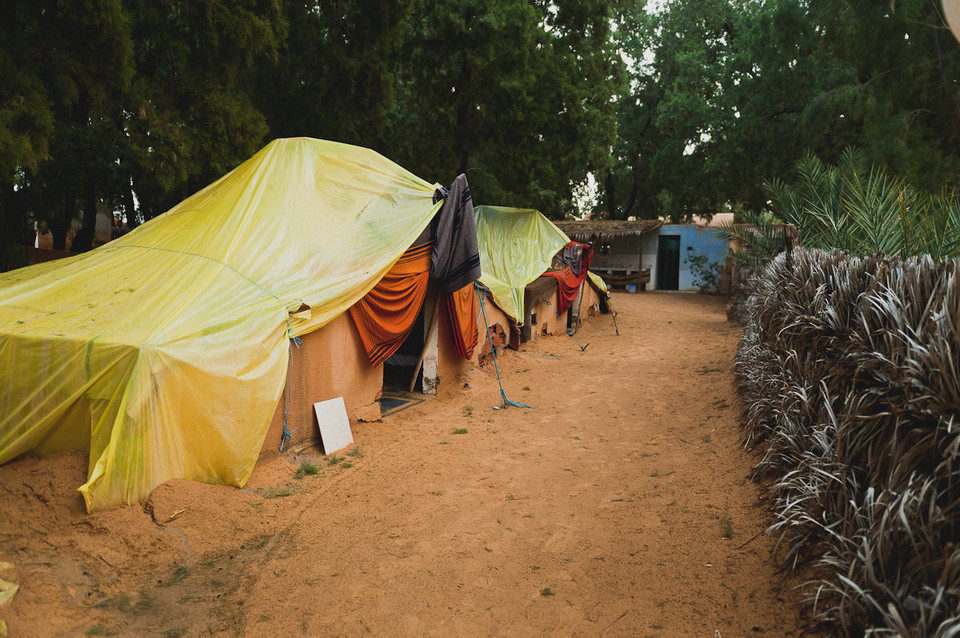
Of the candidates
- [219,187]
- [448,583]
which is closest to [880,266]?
[448,583]

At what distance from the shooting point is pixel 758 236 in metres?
13.0

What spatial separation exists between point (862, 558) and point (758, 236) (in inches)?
434

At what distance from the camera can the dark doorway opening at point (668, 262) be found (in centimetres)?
2853

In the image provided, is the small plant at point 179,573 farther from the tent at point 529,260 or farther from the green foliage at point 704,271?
the green foliage at point 704,271

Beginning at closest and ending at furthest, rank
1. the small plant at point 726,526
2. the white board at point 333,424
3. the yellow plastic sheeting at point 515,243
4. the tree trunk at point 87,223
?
the small plant at point 726,526, the white board at point 333,424, the tree trunk at point 87,223, the yellow plastic sheeting at point 515,243

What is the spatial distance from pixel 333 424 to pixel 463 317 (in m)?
3.41

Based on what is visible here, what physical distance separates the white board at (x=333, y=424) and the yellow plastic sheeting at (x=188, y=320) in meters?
1.04

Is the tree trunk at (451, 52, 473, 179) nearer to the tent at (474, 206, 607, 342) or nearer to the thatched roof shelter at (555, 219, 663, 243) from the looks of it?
the tent at (474, 206, 607, 342)

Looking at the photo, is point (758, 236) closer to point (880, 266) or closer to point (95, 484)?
point (880, 266)

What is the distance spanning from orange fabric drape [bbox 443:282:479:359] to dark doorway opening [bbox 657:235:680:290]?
19769 millimetres

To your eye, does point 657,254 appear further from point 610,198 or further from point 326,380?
point 326,380

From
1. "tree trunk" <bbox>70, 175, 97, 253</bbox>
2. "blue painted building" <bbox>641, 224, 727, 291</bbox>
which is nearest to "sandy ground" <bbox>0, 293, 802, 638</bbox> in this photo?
"tree trunk" <bbox>70, 175, 97, 253</bbox>

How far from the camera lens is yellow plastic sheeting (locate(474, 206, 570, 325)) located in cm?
1497

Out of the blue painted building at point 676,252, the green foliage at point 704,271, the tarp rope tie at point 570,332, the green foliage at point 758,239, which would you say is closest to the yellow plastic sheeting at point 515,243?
the tarp rope tie at point 570,332
